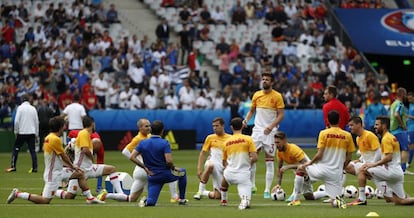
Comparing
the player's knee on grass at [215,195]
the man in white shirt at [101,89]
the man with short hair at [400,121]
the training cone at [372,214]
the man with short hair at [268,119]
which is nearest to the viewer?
the training cone at [372,214]

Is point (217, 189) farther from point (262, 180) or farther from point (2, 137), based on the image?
point (2, 137)

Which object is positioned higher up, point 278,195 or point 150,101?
point 150,101

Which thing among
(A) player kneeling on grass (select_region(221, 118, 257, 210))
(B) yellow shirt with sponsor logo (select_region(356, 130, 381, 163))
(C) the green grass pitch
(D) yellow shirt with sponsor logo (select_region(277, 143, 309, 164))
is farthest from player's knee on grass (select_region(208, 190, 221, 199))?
(B) yellow shirt with sponsor logo (select_region(356, 130, 381, 163))

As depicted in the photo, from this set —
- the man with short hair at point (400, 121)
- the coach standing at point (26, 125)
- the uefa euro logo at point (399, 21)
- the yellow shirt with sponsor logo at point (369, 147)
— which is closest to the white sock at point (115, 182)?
the yellow shirt with sponsor logo at point (369, 147)

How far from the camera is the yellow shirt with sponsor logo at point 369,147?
19.1 m

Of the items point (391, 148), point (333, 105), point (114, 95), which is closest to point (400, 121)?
point (333, 105)

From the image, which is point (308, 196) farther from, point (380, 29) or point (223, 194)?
point (380, 29)

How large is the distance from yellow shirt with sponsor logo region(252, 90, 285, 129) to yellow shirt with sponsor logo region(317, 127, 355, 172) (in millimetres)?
2990

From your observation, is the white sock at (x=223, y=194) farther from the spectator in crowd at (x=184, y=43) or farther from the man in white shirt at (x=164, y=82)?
the spectator in crowd at (x=184, y=43)

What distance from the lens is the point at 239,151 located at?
18.2 metres

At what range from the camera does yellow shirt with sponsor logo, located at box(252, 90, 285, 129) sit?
2122 centimetres

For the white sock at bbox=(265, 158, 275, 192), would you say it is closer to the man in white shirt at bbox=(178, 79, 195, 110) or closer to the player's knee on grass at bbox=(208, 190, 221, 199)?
the player's knee on grass at bbox=(208, 190, 221, 199)

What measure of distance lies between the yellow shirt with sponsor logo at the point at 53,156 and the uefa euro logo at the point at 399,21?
30734mm

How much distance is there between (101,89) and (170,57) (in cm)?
425
